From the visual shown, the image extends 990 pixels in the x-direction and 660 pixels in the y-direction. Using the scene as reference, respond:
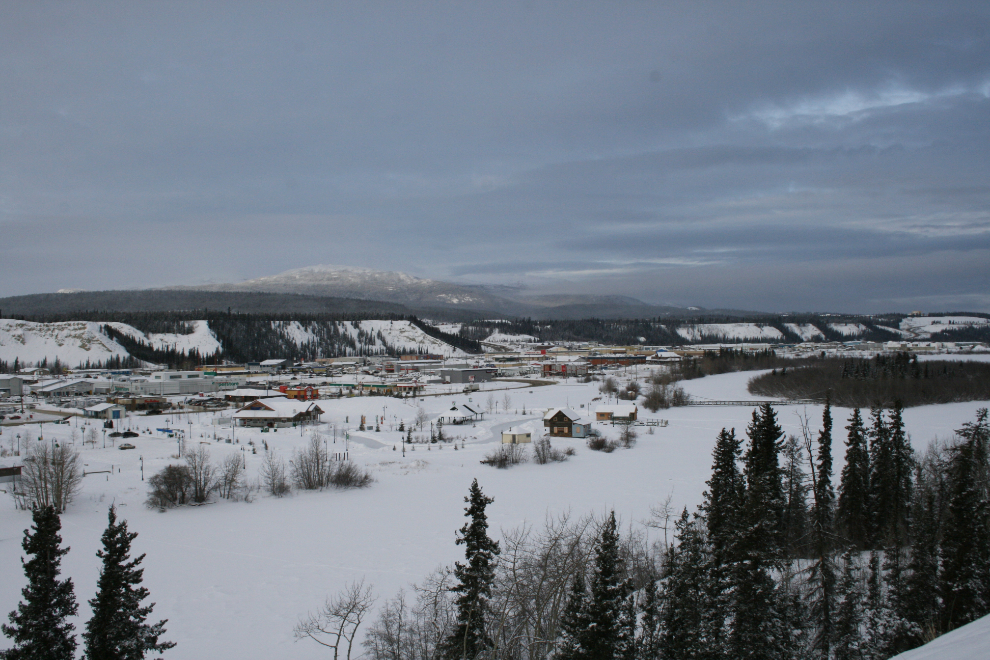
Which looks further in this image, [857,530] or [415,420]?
[415,420]

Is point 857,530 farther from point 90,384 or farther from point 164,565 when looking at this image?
point 90,384

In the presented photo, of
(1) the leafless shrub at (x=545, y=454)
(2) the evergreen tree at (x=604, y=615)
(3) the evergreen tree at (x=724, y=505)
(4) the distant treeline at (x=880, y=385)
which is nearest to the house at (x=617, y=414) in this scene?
(1) the leafless shrub at (x=545, y=454)

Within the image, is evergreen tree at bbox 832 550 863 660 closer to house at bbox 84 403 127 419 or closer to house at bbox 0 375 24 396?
house at bbox 84 403 127 419

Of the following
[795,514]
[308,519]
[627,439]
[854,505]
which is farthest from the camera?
[627,439]

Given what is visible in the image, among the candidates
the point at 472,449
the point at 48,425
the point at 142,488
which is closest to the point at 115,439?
the point at 48,425

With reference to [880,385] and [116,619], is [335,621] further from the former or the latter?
[880,385]

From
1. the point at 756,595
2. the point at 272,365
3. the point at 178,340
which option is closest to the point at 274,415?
the point at 756,595

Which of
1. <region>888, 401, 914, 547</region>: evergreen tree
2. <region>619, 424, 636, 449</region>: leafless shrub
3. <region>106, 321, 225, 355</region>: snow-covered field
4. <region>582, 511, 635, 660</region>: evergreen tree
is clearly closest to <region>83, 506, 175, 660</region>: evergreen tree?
<region>582, 511, 635, 660</region>: evergreen tree
